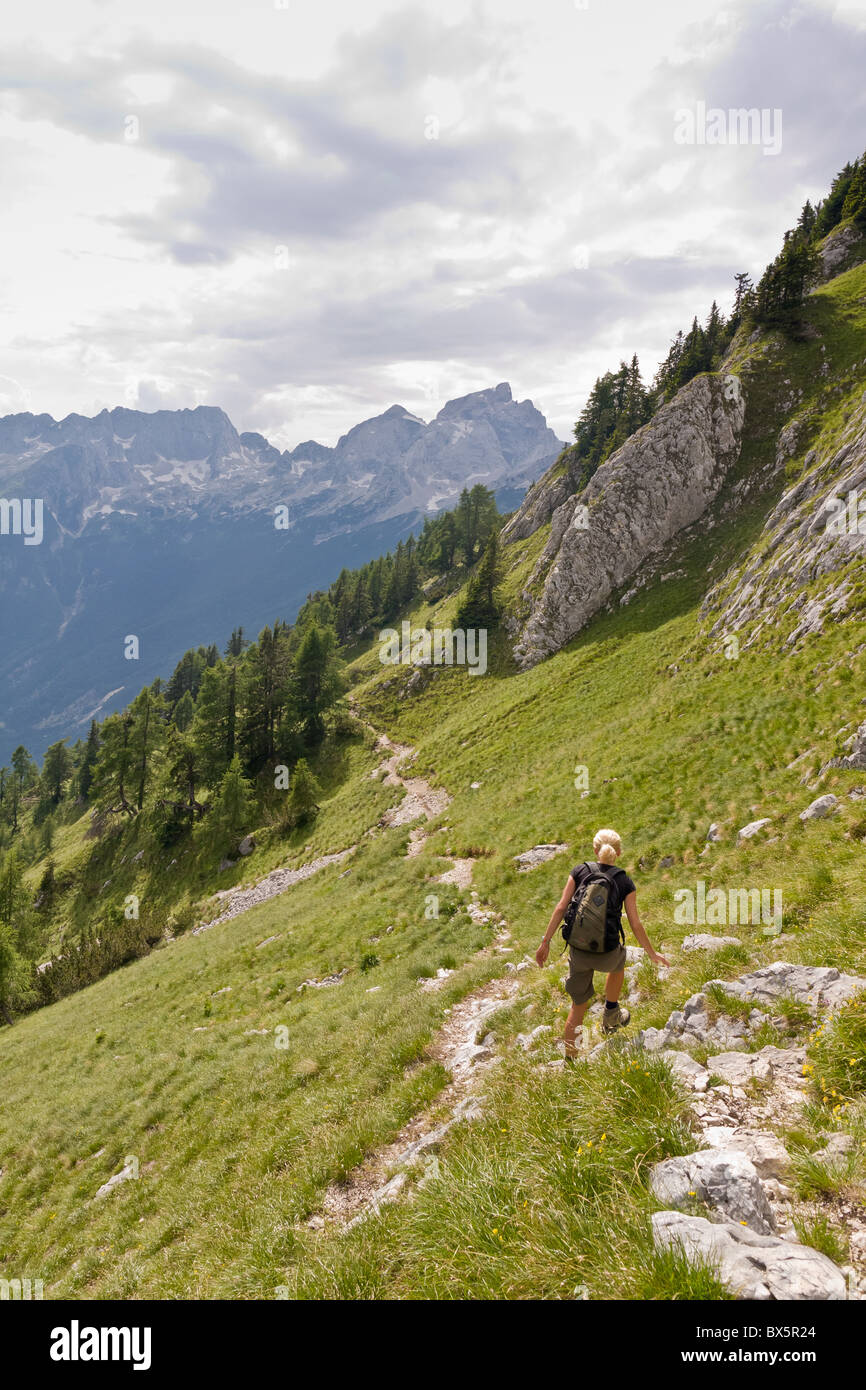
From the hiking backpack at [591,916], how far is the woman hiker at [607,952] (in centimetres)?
4

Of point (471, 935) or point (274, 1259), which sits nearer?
point (274, 1259)

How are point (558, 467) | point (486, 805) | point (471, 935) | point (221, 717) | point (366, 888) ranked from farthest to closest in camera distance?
point (558, 467)
point (221, 717)
point (486, 805)
point (366, 888)
point (471, 935)

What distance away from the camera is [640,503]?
167ft

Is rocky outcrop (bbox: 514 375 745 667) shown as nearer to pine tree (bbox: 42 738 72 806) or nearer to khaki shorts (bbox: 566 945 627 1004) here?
khaki shorts (bbox: 566 945 627 1004)

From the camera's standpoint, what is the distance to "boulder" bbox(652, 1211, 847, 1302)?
345cm

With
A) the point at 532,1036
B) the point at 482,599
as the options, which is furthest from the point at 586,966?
Answer: the point at 482,599

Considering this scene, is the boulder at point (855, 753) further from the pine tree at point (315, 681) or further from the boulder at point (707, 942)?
the pine tree at point (315, 681)

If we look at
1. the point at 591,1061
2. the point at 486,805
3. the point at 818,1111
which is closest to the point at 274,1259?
the point at 591,1061

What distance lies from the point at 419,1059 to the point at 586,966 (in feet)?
14.8

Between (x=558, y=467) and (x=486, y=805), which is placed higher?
(x=558, y=467)

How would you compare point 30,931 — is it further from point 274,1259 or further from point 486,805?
point 274,1259

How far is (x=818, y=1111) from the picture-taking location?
197 inches

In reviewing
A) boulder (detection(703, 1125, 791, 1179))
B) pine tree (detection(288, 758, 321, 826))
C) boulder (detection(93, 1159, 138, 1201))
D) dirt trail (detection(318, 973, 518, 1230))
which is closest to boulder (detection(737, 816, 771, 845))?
dirt trail (detection(318, 973, 518, 1230))

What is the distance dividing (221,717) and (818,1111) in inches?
2399
